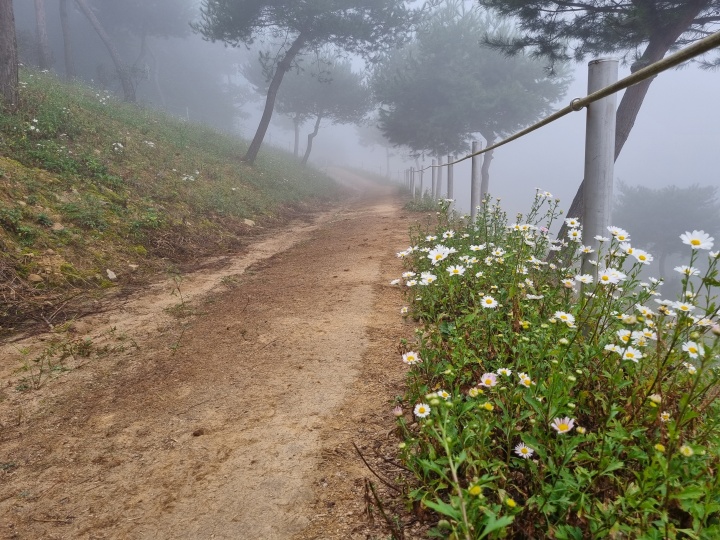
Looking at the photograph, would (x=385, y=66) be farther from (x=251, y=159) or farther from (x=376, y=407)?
(x=376, y=407)

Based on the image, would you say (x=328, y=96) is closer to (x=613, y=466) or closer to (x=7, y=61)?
(x=7, y=61)

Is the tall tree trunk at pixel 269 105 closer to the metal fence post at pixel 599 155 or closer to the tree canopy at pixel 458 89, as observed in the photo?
the tree canopy at pixel 458 89

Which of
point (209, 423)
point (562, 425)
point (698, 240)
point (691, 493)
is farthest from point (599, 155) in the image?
point (209, 423)

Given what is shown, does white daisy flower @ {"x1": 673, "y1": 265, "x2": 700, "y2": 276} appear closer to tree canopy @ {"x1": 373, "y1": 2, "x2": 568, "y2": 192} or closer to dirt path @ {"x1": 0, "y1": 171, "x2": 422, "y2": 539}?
dirt path @ {"x1": 0, "y1": 171, "x2": 422, "y2": 539}

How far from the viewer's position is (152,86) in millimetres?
38250

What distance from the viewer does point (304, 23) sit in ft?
57.5

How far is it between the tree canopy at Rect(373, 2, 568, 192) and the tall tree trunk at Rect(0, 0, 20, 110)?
18.3 metres

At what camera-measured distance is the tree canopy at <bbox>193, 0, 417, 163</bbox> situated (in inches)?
671

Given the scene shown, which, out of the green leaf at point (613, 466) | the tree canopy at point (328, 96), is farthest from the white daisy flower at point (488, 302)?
the tree canopy at point (328, 96)

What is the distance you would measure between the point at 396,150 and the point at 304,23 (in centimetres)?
4996

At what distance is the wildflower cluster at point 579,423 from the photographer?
4.36 feet

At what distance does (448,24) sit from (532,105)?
6.34 metres

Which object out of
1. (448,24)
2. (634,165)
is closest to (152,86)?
(448,24)

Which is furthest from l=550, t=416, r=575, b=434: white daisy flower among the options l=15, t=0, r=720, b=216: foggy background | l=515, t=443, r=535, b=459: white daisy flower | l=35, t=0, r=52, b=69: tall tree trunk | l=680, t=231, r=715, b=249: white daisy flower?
l=15, t=0, r=720, b=216: foggy background
